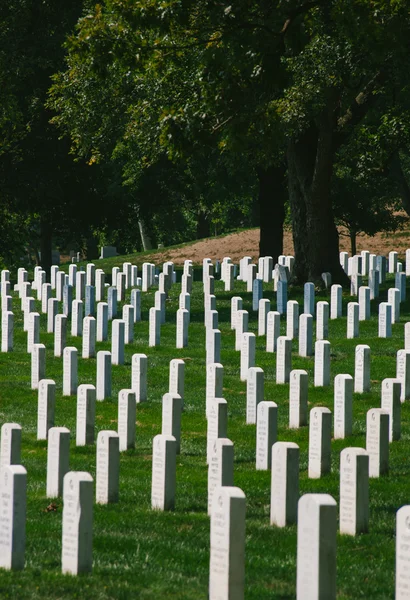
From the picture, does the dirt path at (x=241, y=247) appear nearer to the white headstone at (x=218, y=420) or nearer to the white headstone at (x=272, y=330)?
the white headstone at (x=272, y=330)

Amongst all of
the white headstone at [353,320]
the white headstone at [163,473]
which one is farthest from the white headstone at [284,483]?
the white headstone at [353,320]

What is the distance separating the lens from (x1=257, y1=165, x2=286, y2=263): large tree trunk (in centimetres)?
3362

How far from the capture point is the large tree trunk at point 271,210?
33625 mm

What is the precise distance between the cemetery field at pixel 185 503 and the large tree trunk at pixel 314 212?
27.6 feet

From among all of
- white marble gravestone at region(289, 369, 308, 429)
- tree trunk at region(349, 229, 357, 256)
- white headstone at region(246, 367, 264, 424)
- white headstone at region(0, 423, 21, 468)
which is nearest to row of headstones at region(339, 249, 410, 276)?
tree trunk at region(349, 229, 357, 256)

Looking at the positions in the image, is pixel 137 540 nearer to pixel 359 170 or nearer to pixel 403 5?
pixel 403 5

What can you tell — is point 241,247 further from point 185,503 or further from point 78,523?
point 78,523

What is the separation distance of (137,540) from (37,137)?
80.5 ft

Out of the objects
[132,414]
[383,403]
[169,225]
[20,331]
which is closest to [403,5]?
[383,403]

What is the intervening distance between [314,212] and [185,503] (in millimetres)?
18466

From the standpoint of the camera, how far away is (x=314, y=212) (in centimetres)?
2691

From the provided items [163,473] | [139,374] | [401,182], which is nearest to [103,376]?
[139,374]

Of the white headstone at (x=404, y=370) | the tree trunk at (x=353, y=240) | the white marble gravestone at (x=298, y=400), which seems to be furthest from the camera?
the tree trunk at (x=353, y=240)

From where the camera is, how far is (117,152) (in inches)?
1204
